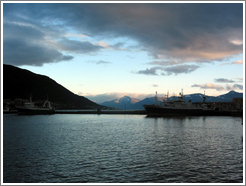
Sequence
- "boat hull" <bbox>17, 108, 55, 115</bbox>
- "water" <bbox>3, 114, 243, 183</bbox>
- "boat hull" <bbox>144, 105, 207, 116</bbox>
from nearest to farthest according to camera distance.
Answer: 1. "water" <bbox>3, 114, 243, 183</bbox>
2. "boat hull" <bbox>144, 105, 207, 116</bbox>
3. "boat hull" <bbox>17, 108, 55, 115</bbox>

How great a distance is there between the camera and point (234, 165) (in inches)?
820

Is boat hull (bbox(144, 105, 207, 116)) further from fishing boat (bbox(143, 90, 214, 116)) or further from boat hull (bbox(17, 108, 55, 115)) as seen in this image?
boat hull (bbox(17, 108, 55, 115))

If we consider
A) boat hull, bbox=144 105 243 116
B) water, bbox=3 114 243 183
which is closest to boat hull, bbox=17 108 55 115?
boat hull, bbox=144 105 243 116

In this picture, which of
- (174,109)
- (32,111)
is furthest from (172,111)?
(32,111)

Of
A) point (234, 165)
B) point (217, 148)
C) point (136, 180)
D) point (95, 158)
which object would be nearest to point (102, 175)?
point (136, 180)

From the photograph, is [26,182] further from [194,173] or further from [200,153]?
[200,153]

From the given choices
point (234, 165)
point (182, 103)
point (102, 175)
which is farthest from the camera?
point (182, 103)

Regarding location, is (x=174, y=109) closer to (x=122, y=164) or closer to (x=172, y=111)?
(x=172, y=111)

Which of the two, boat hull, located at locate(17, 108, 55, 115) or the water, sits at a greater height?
the water

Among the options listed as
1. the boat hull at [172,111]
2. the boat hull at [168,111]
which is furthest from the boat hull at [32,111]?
the boat hull at [168,111]

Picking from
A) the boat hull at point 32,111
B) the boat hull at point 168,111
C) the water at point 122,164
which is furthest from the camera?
the boat hull at point 32,111

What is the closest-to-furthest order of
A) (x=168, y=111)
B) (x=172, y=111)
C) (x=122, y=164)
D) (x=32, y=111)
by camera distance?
(x=122, y=164), (x=168, y=111), (x=172, y=111), (x=32, y=111)

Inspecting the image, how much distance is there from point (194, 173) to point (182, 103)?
115m

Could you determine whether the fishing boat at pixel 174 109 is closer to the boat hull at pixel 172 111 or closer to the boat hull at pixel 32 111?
the boat hull at pixel 172 111
